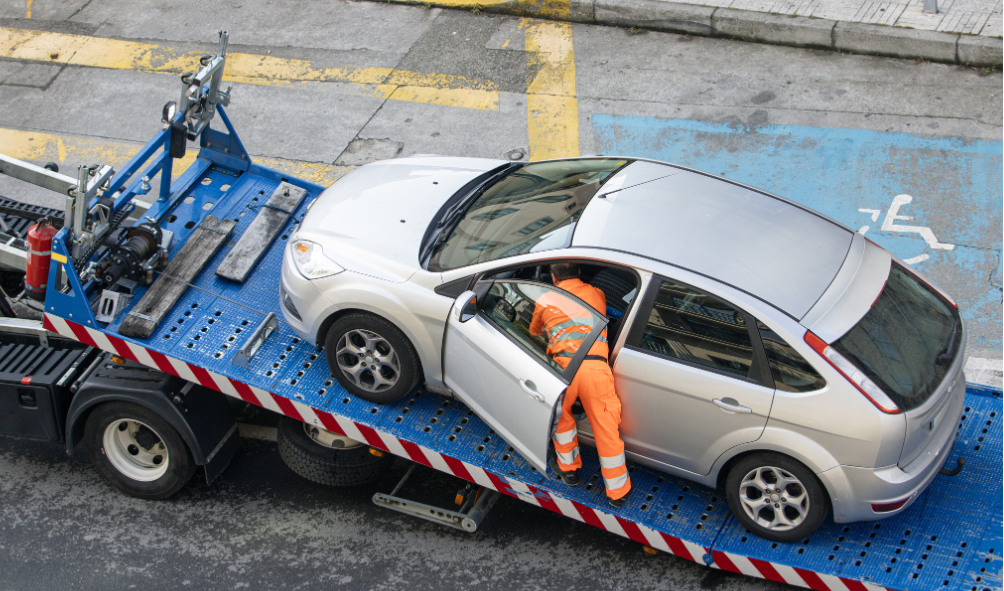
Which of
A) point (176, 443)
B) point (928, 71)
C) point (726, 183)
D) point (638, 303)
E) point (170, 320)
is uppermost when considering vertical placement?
point (928, 71)

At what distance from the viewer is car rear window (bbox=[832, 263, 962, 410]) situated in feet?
14.6

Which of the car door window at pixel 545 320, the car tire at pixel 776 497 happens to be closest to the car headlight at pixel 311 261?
the car door window at pixel 545 320

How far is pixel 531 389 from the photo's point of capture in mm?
4691

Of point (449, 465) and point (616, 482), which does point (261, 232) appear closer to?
point (449, 465)

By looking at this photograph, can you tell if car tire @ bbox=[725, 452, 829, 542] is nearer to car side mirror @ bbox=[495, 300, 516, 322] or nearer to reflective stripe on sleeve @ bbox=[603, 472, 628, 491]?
reflective stripe on sleeve @ bbox=[603, 472, 628, 491]

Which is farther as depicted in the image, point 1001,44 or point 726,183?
point 1001,44

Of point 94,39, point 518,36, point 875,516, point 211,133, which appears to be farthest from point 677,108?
point 94,39

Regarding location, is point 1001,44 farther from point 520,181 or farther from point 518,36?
point 520,181

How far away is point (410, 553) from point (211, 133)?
336 centimetres

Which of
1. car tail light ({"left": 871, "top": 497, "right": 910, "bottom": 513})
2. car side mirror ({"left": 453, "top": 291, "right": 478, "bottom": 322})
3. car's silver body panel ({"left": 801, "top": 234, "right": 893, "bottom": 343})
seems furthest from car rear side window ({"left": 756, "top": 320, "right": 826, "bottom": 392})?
car side mirror ({"left": 453, "top": 291, "right": 478, "bottom": 322})

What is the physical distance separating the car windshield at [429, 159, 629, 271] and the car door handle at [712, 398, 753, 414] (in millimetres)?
1172

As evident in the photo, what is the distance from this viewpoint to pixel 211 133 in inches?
257

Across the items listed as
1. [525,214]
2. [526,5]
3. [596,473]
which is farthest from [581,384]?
[526,5]

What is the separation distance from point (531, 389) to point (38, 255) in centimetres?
317
